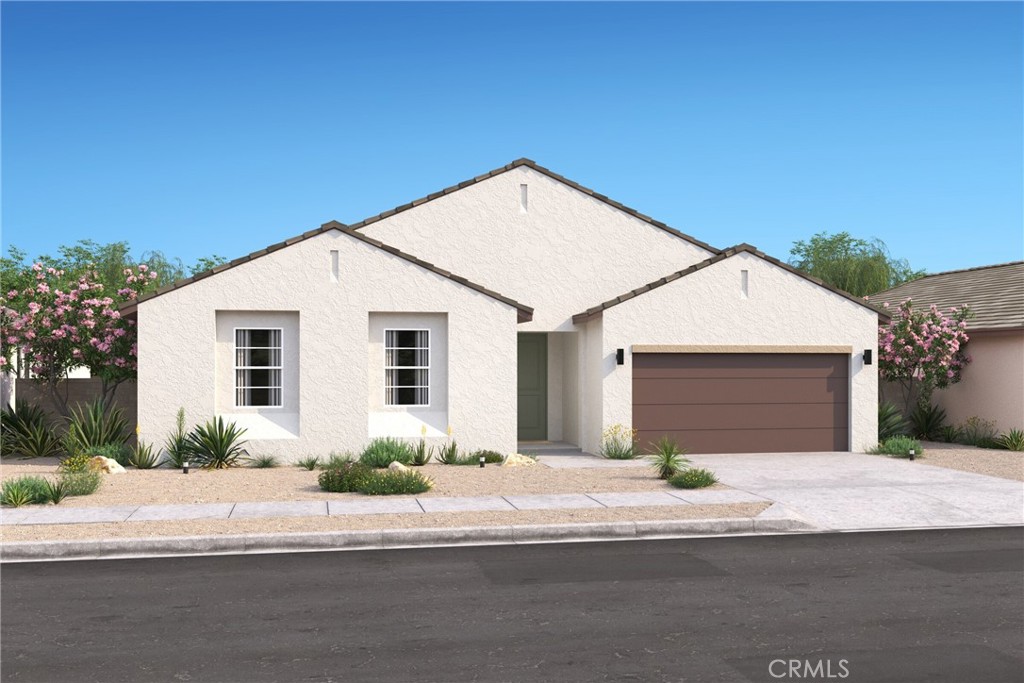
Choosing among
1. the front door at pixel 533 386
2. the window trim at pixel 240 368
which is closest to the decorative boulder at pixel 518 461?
the front door at pixel 533 386

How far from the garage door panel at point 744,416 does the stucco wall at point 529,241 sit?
2988mm

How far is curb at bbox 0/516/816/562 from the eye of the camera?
1016cm

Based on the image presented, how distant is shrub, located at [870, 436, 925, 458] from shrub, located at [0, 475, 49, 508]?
15.2 metres

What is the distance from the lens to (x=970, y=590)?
8.60 metres

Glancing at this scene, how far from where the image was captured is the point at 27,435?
19.2 meters

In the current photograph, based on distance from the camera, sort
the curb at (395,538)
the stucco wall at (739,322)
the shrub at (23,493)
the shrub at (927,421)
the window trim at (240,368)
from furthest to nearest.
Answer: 1. the shrub at (927,421)
2. the stucco wall at (739,322)
3. the window trim at (240,368)
4. the shrub at (23,493)
5. the curb at (395,538)

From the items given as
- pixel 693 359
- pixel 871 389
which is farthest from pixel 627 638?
pixel 871 389

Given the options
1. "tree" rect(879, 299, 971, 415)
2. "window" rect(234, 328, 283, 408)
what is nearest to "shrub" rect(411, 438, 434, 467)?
"window" rect(234, 328, 283, 408)

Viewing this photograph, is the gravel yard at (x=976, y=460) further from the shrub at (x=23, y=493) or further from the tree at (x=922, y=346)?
the shrub at (x=23, y=493)

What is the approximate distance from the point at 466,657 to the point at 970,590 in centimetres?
478

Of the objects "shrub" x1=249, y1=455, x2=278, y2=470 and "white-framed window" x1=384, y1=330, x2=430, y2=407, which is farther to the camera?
"white-framed window" x1=384, y1=330, x2=430, y2=407

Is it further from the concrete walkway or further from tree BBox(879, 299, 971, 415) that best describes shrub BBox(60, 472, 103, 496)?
tree BBox(879, 299, 971, 415)

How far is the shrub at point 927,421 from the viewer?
23438mm

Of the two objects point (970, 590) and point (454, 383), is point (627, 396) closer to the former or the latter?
point (454, 383)
